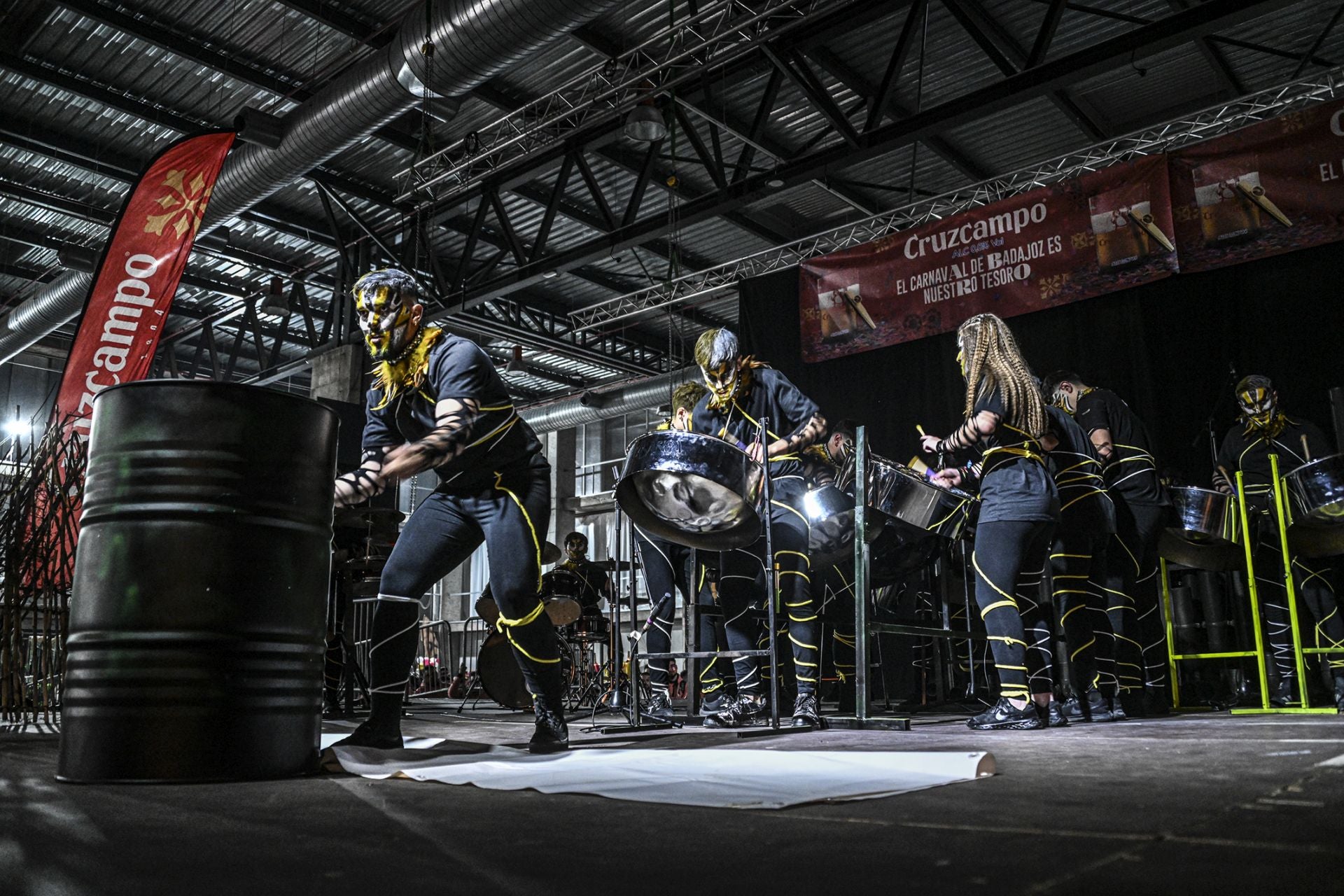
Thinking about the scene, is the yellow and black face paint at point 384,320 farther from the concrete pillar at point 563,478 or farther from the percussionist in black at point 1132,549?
the concrete pillar at point 563,478

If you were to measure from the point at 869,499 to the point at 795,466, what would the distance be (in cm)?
35

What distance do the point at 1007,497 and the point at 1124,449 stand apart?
164 centimetres

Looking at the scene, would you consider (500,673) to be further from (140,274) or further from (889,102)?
(889,102)

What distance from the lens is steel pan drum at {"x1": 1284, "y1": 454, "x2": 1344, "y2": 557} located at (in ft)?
14.0

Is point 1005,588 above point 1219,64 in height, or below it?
below

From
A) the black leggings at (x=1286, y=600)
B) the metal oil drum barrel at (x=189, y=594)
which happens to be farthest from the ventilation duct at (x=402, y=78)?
the black leggings at (x=1286, y=600)

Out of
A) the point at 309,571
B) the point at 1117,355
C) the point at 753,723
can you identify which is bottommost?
the point at 753,723

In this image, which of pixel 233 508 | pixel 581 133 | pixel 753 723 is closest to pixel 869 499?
pixel 753 723

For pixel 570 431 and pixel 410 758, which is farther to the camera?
pixel 570 431

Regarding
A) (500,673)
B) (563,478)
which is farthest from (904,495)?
(563,478)

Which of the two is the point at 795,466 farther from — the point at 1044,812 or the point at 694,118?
the point at 694,118

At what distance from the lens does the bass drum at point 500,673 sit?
5.86 meters

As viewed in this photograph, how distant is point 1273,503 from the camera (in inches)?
207

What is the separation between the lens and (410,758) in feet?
7.51
